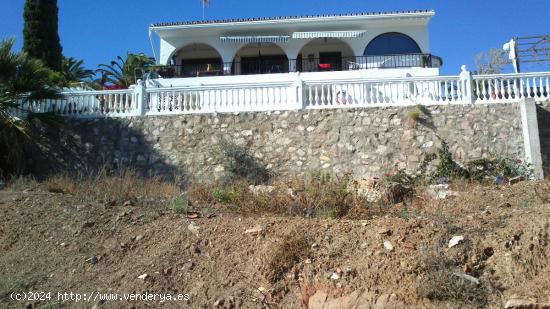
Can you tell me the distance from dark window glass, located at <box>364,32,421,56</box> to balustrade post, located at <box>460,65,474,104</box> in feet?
30.7

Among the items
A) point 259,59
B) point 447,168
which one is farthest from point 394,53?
point 447,168

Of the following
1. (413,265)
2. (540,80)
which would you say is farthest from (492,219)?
(540,80)

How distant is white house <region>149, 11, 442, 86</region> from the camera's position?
2198 cm

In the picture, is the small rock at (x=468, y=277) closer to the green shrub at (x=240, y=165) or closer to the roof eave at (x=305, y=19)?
the green shrub at (x=240, y=165)

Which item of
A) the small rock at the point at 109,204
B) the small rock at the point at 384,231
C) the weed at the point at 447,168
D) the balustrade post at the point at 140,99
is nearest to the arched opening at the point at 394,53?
the weed at the point at 447,168

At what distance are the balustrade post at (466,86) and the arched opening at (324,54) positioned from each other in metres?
9.98

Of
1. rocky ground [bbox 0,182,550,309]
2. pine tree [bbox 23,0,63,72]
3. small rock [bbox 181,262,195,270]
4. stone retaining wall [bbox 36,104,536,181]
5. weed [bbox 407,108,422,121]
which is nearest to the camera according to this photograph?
rocky ground [bbox 0,182,550,309]

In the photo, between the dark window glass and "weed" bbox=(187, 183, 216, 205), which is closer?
"weed" bbox=(187, 183, 216, 205)

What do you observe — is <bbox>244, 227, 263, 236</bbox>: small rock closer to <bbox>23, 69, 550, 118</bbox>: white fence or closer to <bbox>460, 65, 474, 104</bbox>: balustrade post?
<bbox>23, 69, 550, 118</bbox>: white fence

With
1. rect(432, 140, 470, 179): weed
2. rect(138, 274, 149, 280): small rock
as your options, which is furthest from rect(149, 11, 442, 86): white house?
rect(138, 274, 149, 280): small rock

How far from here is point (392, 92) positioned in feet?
44.8

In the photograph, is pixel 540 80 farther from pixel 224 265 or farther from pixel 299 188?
pixel 224 265

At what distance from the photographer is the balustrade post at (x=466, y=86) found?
13484 millimetres

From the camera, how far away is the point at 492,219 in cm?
673
